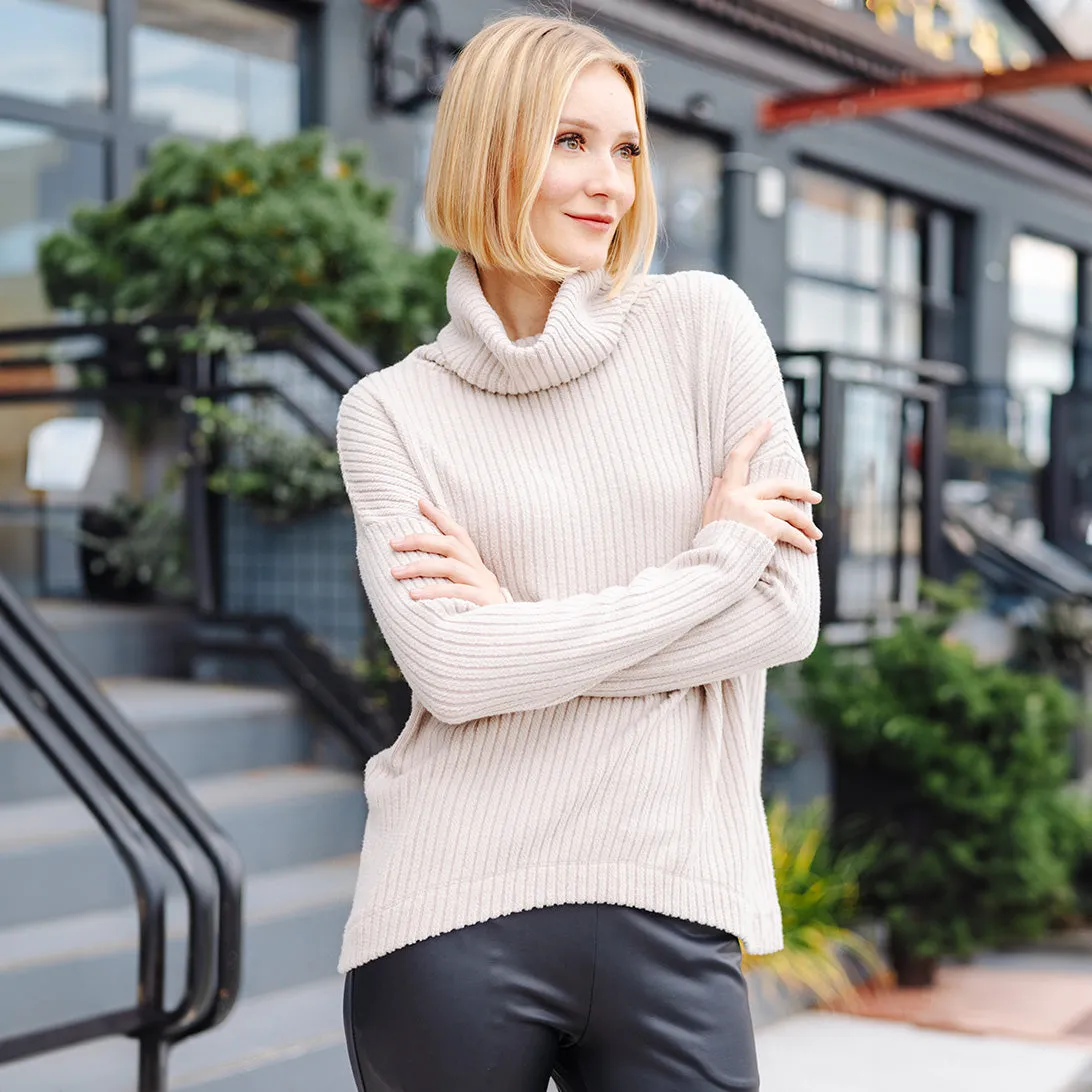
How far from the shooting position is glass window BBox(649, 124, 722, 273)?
404 inches

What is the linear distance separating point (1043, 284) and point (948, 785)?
34.0 feet

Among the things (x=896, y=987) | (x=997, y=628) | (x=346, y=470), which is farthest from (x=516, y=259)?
(x=997, y=628)

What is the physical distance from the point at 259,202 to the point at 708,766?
4.54 m

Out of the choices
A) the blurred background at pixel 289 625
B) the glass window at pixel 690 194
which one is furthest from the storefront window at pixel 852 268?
the blurred background at pixel 289 625

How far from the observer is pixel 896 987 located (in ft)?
17.6

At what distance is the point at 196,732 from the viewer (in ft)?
15.9

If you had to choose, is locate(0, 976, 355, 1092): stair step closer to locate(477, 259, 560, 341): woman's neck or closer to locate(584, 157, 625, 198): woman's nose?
locate(477, 259, 560, 341): woman's neck

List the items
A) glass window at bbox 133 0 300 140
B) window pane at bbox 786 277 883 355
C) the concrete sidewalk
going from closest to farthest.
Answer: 1. the concrete sidewalk
2. glass window at bbox 133 0 300 140
3. window pane at bbox 786 277 883 355

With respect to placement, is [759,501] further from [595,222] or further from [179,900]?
[179,900]

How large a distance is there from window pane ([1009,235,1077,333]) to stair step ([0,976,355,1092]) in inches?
443

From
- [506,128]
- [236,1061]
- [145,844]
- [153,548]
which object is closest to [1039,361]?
[153,548]

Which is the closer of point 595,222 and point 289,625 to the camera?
point 595,222

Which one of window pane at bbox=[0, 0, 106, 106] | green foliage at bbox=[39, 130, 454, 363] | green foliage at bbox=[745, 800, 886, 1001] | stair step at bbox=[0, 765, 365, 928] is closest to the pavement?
green foliage at bbox=[745, 800, 886, 1001]

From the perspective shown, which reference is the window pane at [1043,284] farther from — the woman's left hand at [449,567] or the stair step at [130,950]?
the woman's left hand at [449,567]
